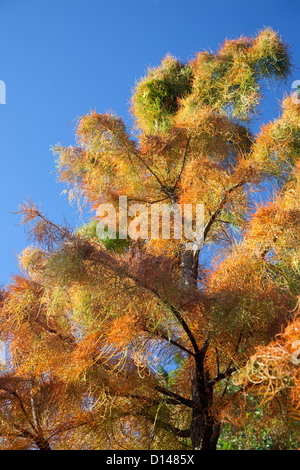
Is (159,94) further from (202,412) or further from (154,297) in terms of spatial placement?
(202,412)

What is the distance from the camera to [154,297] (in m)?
3.67

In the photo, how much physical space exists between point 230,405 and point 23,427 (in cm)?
183

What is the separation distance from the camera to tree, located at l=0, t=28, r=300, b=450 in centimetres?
371

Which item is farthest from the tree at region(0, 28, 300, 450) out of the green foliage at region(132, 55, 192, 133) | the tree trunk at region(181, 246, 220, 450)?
the green foliage at region(132, 55, 192, 133)

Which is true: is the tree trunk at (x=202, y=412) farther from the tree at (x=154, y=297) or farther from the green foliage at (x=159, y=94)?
the green foliage at (x=159, y=94)

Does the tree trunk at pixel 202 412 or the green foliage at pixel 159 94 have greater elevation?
the green foliage at pixel 159 94

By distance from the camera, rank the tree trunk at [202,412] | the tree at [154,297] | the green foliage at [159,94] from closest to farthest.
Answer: the tree at [154,297] → the tree trunk at [202,412] → the green foliage at [159,94]

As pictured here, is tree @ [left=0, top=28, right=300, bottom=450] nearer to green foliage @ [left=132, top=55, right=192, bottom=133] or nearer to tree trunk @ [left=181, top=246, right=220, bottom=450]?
tree trunk @ [left=181, top=246, right=220, bottom=450]

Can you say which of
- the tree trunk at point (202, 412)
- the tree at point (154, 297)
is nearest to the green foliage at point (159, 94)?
the tree at point (154, 297)

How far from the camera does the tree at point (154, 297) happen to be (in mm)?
3711

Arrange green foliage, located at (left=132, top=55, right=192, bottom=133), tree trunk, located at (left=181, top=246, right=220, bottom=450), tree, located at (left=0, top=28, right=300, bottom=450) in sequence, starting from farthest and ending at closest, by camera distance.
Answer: green foliage, located at (left=132, top=55, right=192, bottom=133)
tree trunk, located at (left=181, top=246, right=220, bottom=450)
tree, located at (left=0, top=28, right=300, bottom=450)

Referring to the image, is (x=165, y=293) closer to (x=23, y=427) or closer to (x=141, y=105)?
(x=23, y=427)

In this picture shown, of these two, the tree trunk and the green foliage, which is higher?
the green foliage
